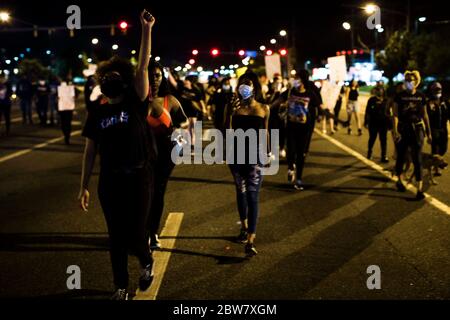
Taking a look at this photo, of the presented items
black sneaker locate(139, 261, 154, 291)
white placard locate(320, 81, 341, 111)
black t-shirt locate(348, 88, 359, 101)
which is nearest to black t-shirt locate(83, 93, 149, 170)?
black sneaker locate(139, 261, 154, 291)

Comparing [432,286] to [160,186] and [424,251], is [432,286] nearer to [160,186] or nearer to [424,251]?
[424,251]

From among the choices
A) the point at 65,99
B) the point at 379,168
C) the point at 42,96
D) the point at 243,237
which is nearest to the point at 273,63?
the point at 65,99

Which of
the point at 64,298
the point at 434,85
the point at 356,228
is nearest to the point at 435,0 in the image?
the point at 434,85

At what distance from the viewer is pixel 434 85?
34.3ft

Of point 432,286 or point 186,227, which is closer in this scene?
point 432,286

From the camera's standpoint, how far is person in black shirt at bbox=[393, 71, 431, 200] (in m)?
8.83

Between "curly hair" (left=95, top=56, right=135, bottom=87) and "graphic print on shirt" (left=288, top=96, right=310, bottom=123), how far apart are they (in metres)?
5.29

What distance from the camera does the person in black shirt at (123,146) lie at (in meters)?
4.56

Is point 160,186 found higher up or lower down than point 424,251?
higher up

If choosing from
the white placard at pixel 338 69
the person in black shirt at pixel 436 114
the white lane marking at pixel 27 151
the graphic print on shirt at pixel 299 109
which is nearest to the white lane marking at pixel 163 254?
the graphic print on shirt at pixel 299 109

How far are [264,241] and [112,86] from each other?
2817mm

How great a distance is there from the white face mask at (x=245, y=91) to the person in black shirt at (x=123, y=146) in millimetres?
1785

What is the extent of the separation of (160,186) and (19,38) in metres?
94.3

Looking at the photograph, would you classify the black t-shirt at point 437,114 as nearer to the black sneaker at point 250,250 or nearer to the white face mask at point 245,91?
the white face mask at point 245,91
